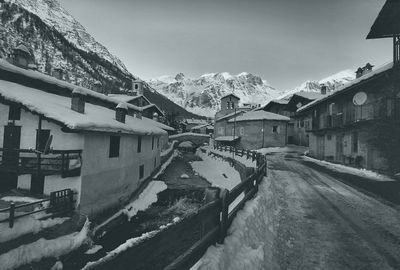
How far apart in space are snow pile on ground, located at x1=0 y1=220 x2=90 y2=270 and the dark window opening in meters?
5.38

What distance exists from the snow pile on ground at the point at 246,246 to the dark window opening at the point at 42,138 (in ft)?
40.7

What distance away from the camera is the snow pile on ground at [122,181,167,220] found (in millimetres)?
16328

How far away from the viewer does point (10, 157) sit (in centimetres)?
1245

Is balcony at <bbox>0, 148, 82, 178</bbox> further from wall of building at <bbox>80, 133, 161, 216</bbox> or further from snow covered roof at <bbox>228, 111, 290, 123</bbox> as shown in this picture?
snow covered roof at <bbox>228, 111, 290, 123</bbox>

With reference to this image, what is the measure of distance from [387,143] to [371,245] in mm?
15003

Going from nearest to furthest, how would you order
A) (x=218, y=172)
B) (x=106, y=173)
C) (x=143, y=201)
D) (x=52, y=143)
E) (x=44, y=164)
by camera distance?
1. (x=44, y=164)
2. (x=52, y=143)
3. (x=106, y=173)
4. (x=143, y=201)
5. (x=218, y=172)

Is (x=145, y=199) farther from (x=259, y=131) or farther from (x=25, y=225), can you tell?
(x=259, y=131)

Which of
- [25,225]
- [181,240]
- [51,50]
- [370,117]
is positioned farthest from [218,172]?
[51,50]

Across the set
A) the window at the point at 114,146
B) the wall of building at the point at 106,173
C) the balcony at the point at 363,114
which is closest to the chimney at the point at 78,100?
the wall of building at the point at 106,173

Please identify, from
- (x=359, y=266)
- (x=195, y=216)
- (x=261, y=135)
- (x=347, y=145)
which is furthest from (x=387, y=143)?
(x=261, y=135)

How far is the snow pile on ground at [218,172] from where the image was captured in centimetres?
2306

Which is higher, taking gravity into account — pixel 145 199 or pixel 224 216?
pixel 224 216

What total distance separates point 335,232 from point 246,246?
289 centimetres

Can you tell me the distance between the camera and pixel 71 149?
40.6ft
